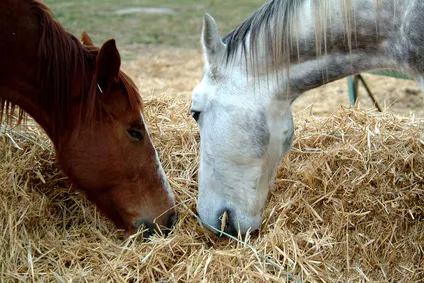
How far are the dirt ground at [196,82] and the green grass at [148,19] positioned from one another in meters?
0.76

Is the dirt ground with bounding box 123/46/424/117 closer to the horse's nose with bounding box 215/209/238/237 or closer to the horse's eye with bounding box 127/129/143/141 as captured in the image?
the horse's eye with bounding box 127/129/143/141

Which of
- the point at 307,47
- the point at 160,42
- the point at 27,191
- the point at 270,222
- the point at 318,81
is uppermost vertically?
the point at 307,47

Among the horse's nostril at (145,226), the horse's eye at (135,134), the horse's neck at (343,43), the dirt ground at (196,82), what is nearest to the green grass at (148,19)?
the dirt ground at (196,82)

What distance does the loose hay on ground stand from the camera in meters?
2.57

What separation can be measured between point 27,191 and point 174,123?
1.16m

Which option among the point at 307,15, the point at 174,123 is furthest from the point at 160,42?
the point at 307,15

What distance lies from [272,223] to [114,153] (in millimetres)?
931

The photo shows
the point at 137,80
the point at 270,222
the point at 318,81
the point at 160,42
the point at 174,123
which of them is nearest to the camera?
the point at 318,81

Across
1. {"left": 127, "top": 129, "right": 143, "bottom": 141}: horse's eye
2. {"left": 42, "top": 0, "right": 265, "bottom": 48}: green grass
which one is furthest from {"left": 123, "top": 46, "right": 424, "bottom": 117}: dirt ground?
{"left": 127, "top": 129, "right": 143, "bottom": 141}: horse's eye

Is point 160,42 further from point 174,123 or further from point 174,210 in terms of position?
point 174,210

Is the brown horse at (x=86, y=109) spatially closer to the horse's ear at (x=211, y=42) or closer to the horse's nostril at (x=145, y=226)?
the horse's nostril at (x=145, y=226)

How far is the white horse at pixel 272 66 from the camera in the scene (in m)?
2.38

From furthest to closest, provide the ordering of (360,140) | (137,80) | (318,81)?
(137,80) → (360,140) → (318,81)

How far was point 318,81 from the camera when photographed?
2592mm
